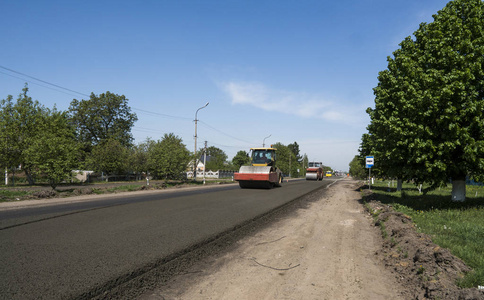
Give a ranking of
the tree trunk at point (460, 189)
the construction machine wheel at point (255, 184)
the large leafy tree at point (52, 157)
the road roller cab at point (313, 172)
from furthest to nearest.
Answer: the road roller cab at point (313, 172) → the construction machine wheel at point (255, 184) → the large leafy tree at point (52, 157) → the tree trunk at point (460, 189)

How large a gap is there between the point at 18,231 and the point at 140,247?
3.63 metres

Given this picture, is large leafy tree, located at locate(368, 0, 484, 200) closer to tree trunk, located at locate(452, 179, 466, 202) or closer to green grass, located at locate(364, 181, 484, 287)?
tree trunk, located at locate(452, 179, 466, 202)

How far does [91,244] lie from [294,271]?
4.24 metres

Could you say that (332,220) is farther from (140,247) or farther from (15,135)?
(15,135)

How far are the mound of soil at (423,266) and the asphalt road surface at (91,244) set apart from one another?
3976 millimetres

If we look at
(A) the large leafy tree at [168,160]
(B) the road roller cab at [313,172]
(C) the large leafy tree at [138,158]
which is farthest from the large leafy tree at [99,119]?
(B) the road roller cab at [313,172]

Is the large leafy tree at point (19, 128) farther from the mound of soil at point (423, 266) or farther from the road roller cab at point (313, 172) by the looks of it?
the road roller cab at point (313, 172)

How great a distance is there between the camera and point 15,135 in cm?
2958

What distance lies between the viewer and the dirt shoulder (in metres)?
3.90

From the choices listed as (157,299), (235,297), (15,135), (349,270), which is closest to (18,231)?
(157,299)

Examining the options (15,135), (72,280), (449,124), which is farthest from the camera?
(15,135)

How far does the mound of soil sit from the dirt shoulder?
0.64ft

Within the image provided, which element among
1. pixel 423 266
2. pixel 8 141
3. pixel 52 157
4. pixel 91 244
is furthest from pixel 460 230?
pixel 8 141

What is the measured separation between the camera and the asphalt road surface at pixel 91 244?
155 inches
